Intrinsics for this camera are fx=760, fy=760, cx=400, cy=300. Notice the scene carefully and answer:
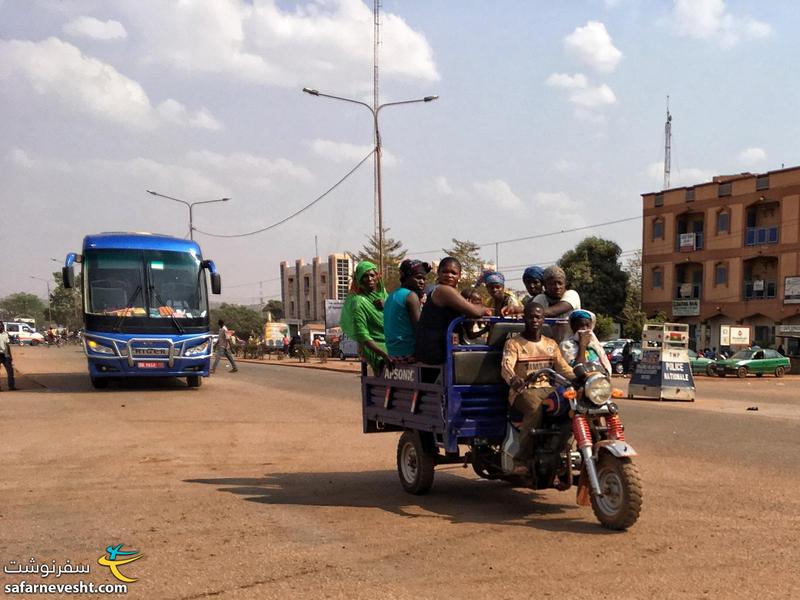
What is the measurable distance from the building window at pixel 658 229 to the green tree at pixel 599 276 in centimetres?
431

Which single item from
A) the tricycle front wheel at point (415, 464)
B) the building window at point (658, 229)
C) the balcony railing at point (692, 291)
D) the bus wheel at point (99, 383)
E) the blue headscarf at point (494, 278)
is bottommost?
the bus wheel at point (99, 383)

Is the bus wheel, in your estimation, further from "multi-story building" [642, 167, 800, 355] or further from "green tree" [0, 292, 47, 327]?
"green tree" [0, 292, 47, 327]

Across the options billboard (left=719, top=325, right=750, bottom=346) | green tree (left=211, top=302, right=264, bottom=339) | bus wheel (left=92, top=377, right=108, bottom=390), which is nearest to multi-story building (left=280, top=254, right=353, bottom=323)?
green tree (left=211, top=302, right=264, bottom=339)

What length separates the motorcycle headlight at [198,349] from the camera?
16.8 meters

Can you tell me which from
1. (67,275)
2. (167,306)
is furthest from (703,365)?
(67,275)

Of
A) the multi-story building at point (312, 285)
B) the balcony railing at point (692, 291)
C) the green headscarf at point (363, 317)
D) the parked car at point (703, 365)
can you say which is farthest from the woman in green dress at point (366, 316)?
the multi-story building at point (312, 285)

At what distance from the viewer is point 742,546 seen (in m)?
4.98

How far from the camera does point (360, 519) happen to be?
229 inches

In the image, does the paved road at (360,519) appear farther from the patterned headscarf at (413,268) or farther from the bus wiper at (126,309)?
the bus wiper at (126,309)

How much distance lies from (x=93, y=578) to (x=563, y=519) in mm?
3298

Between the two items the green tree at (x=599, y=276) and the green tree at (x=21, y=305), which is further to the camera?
the green tree at (x=21, y=305)

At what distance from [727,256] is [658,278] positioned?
5.65 metres

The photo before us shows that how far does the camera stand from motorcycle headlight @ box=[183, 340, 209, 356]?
16828 millimetres

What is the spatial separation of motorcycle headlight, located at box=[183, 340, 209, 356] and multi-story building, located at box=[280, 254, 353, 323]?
227 ft
